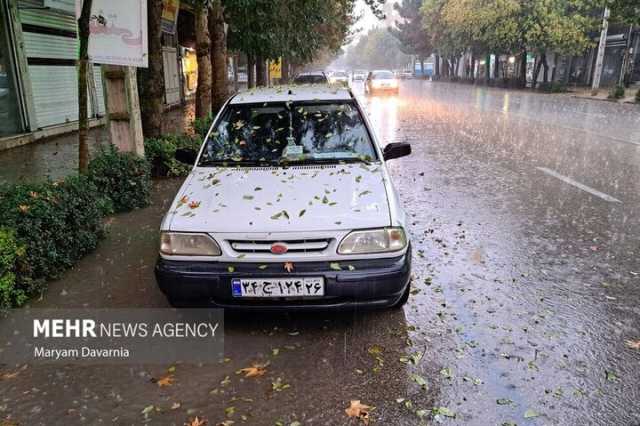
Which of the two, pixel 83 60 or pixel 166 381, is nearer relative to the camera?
pixel 166 381

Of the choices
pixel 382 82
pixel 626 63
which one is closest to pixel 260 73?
pixel 382 82

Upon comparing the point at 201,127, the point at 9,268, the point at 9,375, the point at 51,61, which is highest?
the point at 51,61

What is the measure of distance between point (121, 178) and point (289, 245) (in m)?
4.14

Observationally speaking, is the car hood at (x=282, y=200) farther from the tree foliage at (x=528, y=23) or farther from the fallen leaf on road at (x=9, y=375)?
the tree foliage at (x=528, y=23)

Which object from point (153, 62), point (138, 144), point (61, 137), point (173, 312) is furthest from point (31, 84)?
point (173, 312)

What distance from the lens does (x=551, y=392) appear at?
2.99 meters

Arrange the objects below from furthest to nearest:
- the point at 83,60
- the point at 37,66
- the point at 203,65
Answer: the point at 37,66
the point at 203,65
the point at 83,60

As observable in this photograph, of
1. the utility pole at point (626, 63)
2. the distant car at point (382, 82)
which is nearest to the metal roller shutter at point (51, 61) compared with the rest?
the distant car at point (382, 82)

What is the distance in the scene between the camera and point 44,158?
1006 cm

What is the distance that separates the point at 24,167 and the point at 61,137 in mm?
4169

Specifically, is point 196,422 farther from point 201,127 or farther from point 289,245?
point 201,127

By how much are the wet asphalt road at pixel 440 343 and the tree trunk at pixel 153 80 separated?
2.34 meters

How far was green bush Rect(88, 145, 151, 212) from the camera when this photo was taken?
6367 millimetres

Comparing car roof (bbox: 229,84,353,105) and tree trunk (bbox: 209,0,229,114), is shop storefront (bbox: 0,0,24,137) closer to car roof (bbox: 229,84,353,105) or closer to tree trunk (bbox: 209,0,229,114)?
tree trunk (bbox: 209,0,229,114)
